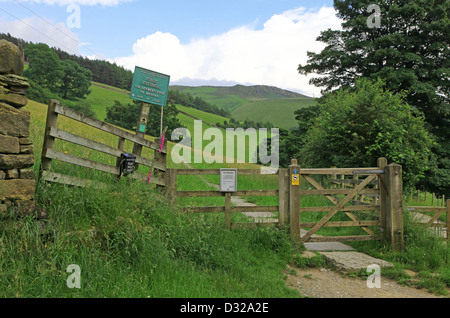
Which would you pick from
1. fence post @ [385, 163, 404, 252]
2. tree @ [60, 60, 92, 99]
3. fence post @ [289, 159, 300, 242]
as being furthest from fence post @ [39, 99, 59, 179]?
tree @ [60, 60, 92, 99]

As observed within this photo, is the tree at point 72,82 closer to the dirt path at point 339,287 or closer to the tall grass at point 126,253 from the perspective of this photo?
the tall grass at point 126,253

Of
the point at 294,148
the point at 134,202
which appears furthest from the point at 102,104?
the point at 134,202

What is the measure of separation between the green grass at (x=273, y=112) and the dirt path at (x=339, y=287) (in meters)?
99.3

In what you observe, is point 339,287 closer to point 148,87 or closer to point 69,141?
point 69,141

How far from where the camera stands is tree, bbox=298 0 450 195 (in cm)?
2100

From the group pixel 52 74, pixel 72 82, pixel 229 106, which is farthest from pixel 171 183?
pixel 229 106

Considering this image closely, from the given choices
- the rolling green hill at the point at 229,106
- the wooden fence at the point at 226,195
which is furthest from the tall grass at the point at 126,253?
the rolling green hill at the point at 229,106

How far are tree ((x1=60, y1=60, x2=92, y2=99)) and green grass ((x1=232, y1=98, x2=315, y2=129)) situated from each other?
5861 centimetres

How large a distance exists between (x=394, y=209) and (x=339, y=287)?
266cm

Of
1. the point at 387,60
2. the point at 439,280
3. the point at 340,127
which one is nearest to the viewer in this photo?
the point at 439,280

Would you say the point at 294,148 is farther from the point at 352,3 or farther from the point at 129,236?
the point at 129,236

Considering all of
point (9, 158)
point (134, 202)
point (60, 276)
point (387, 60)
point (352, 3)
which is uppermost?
point (352, 3)

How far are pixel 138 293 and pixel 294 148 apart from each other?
A: 86.1 feet

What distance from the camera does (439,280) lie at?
526 cm
